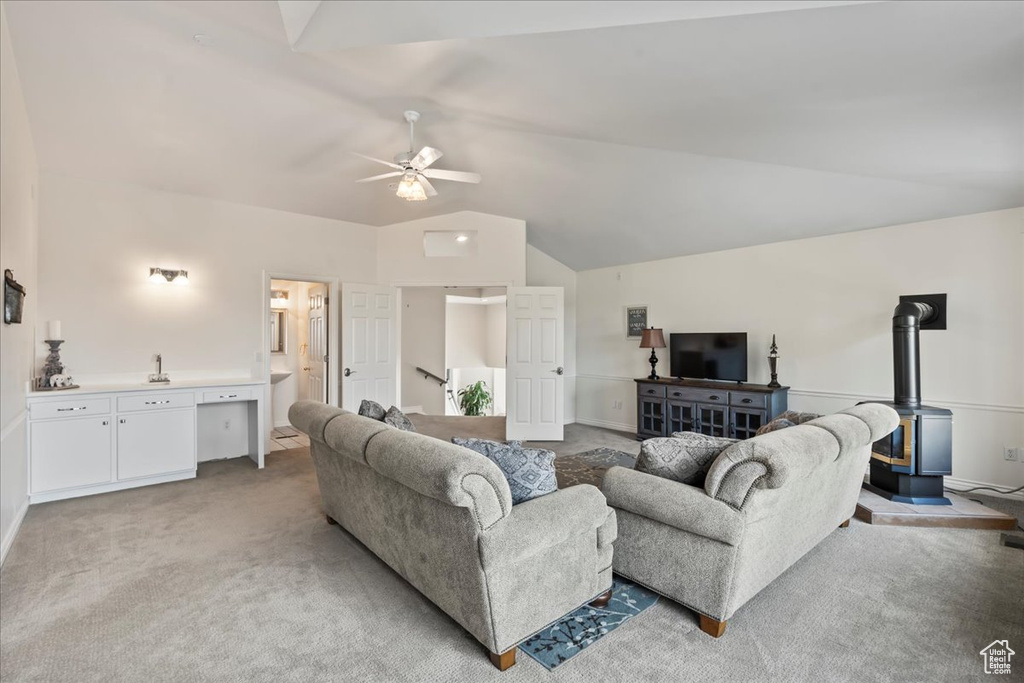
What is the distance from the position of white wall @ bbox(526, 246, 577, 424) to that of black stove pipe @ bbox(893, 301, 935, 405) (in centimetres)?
393

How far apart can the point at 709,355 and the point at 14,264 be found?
19.5 ft

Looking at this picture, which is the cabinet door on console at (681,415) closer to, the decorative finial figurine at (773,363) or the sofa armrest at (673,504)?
the decorative finial figurine at (773,363)

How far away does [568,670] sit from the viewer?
1.85 metres

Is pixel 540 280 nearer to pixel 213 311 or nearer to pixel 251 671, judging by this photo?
pixel 213 311

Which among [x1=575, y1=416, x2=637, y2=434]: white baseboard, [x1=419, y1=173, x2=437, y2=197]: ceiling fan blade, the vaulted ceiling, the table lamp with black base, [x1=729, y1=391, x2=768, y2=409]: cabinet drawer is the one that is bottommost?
[x1=575, y1=416, x2=637, y2=434]: white baseboard

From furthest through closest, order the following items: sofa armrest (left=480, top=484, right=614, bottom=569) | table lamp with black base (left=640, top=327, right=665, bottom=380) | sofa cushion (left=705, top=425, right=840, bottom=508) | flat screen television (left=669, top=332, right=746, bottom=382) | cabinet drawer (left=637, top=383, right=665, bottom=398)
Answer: table lamp with black base (left=640, top=327, right=665, bottom=380) < cabinet drawer (left=637, top=383, right=665, bottom=398) < flat screen television (left=669, top=332, right=746, bottom=382) < sofa cushion (left=705, top=425, right=840, bottom=508) < sofa armrest (left=480, top=484, right=614, bottom=569)

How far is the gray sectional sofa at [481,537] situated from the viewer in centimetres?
177

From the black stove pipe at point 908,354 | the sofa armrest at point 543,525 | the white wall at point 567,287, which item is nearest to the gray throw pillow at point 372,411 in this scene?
the sofa armrest at point 543,525

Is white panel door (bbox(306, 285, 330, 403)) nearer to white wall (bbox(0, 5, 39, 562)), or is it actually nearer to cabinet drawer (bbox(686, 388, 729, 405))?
white wall (bbox(0, 5, 39, 562))

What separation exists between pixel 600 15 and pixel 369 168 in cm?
290

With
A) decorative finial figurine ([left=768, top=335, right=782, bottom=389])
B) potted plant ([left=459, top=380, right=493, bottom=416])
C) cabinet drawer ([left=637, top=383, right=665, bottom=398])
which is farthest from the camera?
potted plant ([left=459, top=380, right=493, bottom=416])

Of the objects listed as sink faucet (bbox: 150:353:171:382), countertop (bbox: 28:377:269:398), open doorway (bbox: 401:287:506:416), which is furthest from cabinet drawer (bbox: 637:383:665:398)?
sink faucet (bbox: 150:353:171:382)

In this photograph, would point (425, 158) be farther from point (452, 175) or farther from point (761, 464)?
point (761, 464)

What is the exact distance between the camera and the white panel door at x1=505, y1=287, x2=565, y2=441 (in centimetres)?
586
